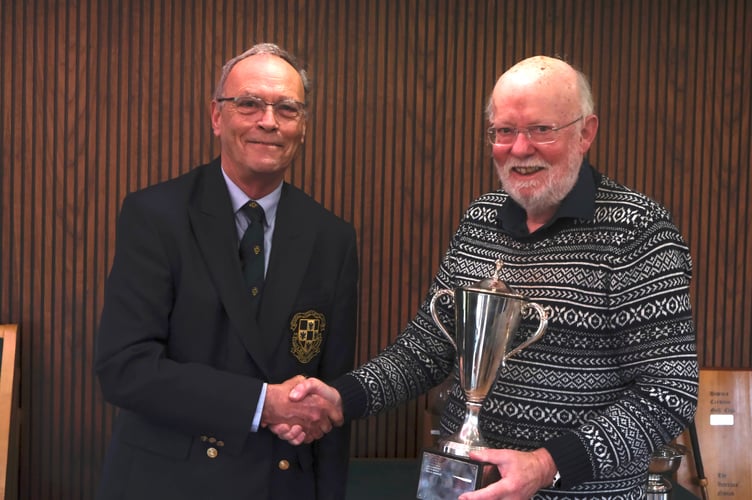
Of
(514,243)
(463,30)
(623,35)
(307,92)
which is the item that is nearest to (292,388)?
(514,243)

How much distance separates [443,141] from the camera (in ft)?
14.1

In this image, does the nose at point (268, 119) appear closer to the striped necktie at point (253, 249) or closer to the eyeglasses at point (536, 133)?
the striped necktie at point (253, 249)

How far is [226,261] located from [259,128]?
1.18 ft

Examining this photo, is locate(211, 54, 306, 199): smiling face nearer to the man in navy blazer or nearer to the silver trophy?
the man in navy blazer

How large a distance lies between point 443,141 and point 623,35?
3.04 feet

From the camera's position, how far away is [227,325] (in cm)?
250

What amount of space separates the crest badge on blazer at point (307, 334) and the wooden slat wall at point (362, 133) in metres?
1.74

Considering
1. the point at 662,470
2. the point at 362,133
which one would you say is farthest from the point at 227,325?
the point at 662,470

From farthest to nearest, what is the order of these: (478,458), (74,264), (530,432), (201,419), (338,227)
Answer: (74,264)
(338,227)
(201,419)
(530,432)
(478,458)

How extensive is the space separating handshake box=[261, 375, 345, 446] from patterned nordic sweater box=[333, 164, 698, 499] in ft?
1.07

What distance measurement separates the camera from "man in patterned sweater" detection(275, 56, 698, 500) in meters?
2.08

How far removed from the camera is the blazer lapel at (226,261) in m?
2.46

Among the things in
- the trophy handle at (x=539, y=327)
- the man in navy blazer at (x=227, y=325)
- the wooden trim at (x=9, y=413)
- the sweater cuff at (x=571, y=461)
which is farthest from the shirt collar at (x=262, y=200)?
the wooden trim at (x=9, y=413)

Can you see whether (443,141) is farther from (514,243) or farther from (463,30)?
(514,243)
